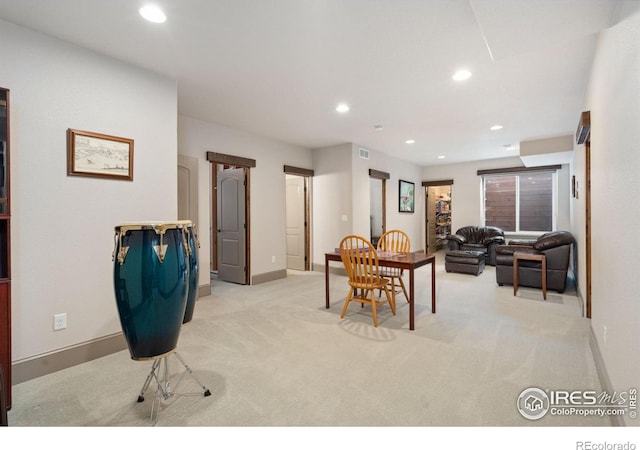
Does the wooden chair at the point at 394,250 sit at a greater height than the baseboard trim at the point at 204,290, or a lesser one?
greater

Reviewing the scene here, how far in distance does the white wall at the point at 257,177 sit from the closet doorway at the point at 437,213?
421cm

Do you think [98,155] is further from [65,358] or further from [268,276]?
[268,276]

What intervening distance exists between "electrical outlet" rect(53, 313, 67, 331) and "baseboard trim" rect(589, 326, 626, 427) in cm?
354

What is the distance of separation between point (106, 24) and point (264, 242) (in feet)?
12.2

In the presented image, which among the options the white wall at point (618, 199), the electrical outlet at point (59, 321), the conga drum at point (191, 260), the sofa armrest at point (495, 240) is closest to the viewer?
the white wall at point (618, 199)

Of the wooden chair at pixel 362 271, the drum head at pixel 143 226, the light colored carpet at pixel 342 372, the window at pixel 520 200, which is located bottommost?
the light colored carpet at pixel 342 372

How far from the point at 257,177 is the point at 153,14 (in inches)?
128

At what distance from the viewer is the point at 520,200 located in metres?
7.77

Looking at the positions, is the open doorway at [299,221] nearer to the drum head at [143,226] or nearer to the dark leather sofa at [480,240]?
the dark leather sofa at [480,240]

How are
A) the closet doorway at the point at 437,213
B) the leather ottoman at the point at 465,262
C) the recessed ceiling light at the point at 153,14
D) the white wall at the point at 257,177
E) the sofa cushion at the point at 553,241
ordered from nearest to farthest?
the recessed ceiling light at the point at 153,14 → the sofa cushion at the point at 553,241 → the white wall at the point at 257,177 → the leather ottoman at the point at 465,262 → the closet doorway at the point at 437,213

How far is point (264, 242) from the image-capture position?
545 centimetres

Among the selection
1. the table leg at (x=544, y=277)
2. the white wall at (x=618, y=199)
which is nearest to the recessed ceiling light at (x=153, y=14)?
the white wall at (x=618, y=199)

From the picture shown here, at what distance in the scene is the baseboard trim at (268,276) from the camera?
17.3ft

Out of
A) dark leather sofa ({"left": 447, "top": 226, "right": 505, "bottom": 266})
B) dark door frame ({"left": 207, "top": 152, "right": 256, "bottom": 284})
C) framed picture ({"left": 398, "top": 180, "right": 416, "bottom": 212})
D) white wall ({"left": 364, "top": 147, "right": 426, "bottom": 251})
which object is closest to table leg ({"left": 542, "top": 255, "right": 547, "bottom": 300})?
dark leather sofa ({"left": 447, "top": 226, "right": 505, "bottom": 266})
